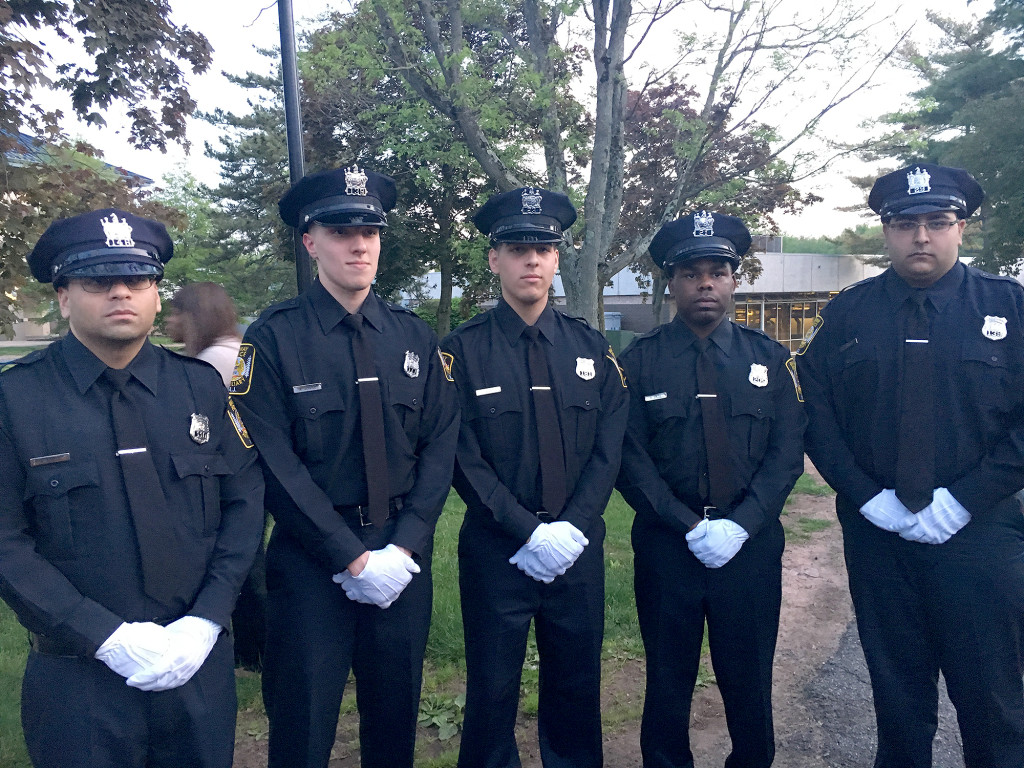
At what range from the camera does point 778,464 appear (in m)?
3.45

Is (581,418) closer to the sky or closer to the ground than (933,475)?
closer to the sky

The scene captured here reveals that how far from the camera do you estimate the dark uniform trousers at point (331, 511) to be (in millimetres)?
2885

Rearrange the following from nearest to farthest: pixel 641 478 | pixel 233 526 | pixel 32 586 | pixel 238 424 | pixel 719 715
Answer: pixel 32 586, pixel 233 526, pixel 238 424, pixel 641 478, pixel 719 715

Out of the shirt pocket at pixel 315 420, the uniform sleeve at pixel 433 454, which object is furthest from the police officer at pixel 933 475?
the shirt pocket at pixel 315 420

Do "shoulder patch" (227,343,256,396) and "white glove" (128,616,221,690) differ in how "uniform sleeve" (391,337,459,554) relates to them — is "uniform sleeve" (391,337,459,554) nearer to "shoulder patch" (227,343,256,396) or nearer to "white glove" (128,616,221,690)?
"shoulder patch" (227,343,256,396)

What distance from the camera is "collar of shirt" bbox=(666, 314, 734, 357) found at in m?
3.55

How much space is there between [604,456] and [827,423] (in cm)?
104

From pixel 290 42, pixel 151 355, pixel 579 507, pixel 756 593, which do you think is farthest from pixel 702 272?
pixel 290 42

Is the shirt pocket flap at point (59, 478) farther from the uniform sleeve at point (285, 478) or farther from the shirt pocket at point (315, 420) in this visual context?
the shirt pocket at point (315, 420)

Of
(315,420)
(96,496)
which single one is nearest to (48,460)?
(96,496)

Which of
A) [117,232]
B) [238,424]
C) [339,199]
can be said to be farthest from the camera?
[339,199]

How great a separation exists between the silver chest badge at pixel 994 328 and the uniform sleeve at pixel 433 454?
88.3 inches

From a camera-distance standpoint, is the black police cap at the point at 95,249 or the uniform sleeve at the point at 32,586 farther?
the black police cap at the point at 95,249

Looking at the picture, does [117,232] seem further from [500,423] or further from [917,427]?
[917,427]
